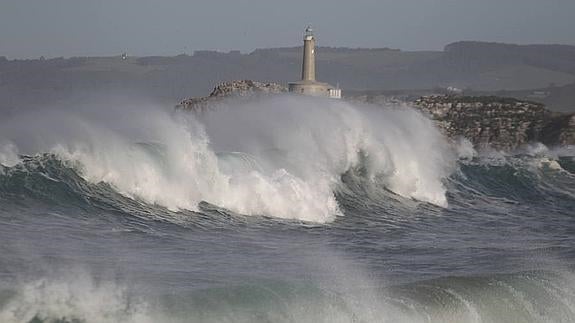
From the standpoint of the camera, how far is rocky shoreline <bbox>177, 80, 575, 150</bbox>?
234ft

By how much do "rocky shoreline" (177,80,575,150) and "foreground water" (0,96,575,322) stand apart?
43028 mm

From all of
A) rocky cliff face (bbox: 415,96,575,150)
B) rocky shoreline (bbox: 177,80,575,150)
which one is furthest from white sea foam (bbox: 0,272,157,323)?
rocky cliff face (bbox: 415,96,575,150)

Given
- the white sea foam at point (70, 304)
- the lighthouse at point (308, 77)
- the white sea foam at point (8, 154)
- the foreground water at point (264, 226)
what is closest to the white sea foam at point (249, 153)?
the foreground water at point (264, 226)

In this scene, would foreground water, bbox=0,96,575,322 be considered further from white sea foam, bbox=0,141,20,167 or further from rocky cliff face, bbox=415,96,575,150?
rocky cliff face, bbox=415,96,575,150

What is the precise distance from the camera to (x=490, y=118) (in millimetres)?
81062

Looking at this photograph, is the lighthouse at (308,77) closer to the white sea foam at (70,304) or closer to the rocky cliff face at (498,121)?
the rocky cliff face at (498,121)

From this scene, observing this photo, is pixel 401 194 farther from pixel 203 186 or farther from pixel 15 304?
pixel 15 304

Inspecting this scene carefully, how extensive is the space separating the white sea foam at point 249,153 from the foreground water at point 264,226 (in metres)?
0.05

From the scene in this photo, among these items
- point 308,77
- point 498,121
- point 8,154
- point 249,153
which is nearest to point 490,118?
point 498,121

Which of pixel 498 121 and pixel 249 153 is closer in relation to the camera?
pixel 249 153

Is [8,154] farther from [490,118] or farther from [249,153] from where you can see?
[490,118]

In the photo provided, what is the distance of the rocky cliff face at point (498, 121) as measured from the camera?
235ft

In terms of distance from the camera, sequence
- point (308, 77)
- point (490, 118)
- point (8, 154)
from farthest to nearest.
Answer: point (490, 118) → point (308, 77) → point (8, 154)

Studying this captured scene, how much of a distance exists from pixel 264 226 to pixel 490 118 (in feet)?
223
